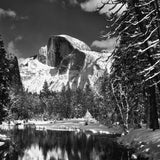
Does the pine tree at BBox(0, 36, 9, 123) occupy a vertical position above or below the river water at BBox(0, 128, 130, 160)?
above

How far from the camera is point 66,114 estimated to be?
408 ft

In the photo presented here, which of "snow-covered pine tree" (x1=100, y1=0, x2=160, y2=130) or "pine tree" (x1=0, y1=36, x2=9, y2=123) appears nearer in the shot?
"snow-covered pine tree" (x1=100, y1=0, x2=160, y2=130)

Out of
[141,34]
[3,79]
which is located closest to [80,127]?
[3,79]

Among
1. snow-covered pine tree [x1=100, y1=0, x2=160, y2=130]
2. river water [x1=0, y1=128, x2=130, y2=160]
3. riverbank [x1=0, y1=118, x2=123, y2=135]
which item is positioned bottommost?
river water [x1=0, y1=128, x2=130, y2=160]

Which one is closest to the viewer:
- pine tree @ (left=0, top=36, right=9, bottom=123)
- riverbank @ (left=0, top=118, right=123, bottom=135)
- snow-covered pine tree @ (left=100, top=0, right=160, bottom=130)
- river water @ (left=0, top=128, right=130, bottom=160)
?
snow-covered pine tree @ (left=100, top=0, right=160, bottom=130)

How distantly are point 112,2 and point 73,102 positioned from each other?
367 feet

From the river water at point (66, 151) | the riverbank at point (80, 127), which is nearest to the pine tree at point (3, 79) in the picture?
the river water at point (66, 151)

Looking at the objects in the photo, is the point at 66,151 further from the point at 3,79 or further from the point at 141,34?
the point at 141,34

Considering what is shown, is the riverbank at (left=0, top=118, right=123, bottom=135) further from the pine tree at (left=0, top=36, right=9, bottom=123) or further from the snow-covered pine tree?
the snow-covered pine tree

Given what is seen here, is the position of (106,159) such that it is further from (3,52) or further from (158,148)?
(3,52)

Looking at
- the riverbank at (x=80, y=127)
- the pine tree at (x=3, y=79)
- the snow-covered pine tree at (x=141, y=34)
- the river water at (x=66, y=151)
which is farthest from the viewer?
the riverbank at (x=80, y=127)

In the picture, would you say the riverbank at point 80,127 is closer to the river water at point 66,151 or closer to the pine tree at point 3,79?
the river water at point 66,151

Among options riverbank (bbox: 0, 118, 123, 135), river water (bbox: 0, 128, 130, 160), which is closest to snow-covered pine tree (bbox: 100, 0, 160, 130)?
river water (bbox: 0, 128, 130, 160)

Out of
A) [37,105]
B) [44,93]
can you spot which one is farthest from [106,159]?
[44,93]
